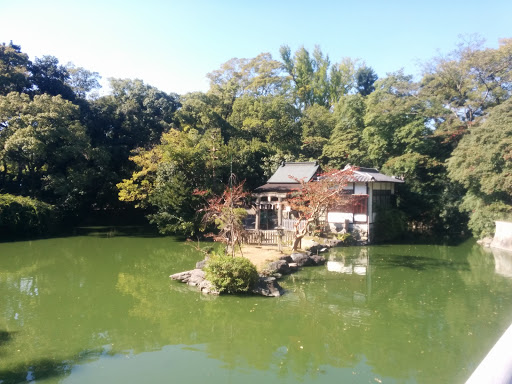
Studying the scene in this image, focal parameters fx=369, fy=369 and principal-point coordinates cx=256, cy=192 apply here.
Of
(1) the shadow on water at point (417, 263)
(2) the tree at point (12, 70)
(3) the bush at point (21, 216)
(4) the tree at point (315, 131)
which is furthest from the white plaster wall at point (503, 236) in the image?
(2) the tree at point (12, 70)

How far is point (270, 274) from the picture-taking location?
10.9 metres

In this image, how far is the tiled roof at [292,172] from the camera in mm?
19359

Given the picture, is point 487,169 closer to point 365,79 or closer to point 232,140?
point 232,140

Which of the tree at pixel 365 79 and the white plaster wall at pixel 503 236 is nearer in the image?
the white plaster wall at pixel 503 236

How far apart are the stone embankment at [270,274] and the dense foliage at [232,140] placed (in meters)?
6.17

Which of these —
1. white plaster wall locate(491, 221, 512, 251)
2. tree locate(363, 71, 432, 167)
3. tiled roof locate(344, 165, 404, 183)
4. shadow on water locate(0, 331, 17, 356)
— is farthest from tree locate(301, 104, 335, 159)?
shadow on water locate(0, 331, 17, 356)

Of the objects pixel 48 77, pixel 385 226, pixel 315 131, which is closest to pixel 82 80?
pixel 48 77

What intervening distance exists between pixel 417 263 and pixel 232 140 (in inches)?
536

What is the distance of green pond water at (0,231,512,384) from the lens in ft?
18.7

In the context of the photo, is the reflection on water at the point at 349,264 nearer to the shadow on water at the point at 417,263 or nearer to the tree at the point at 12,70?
the shadow on water at the point at 417,263

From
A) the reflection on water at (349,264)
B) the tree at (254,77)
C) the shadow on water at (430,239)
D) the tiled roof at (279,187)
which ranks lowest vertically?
the reflection on water at (349,264)

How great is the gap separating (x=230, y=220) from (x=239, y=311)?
3157 millimetres

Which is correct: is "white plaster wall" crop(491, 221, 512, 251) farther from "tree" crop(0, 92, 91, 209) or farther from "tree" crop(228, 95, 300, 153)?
"tree" crop(0, 92, 91, 209)

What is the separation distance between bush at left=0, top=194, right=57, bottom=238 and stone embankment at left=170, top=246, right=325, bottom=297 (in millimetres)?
11164
